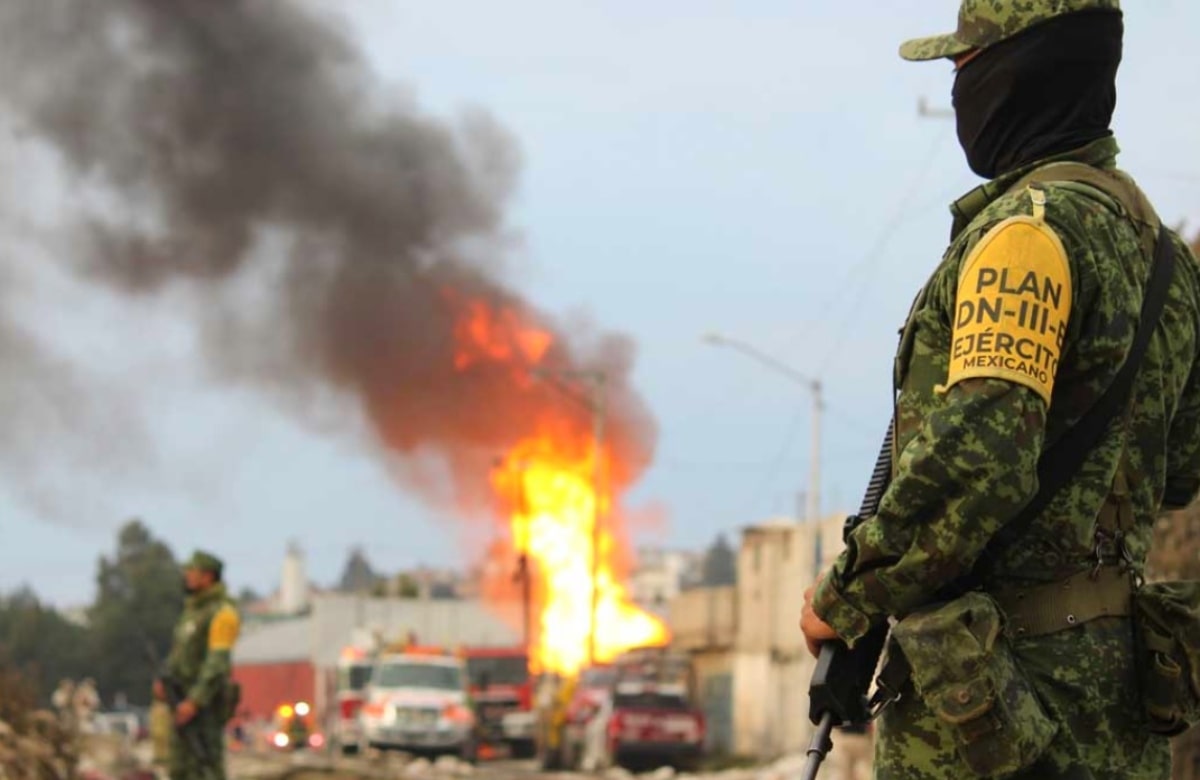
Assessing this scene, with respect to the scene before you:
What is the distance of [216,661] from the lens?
11664 millimetres

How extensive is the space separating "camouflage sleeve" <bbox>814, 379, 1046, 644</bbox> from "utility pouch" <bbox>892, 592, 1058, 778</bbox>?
0.08 meters

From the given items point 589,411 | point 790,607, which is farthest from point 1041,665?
point 589,411

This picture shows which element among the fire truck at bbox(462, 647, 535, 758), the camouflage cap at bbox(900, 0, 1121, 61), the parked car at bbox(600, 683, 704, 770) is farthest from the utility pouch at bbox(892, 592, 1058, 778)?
the fire truck at bbox(462, 647, 535, 758)

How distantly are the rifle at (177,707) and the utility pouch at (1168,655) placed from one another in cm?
878

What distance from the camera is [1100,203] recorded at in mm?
3625

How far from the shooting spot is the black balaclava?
12.1ft

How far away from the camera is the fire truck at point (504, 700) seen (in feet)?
135

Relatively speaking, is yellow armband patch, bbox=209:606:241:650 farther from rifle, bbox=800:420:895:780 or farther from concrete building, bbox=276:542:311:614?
concrete building, bbox=276:542:311:614

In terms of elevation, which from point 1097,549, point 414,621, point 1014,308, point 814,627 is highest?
point 414,621

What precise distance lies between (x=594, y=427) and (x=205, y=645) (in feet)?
127

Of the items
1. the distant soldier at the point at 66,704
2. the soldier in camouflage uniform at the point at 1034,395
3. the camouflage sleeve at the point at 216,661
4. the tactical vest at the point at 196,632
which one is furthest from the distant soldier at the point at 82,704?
the soldier in camouflage uniform at the point at 1034,395

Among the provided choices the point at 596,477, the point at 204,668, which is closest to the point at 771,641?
the point at 596,477

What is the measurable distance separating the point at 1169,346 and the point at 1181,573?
8.70 m

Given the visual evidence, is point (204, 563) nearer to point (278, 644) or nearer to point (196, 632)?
point (196, 632)
